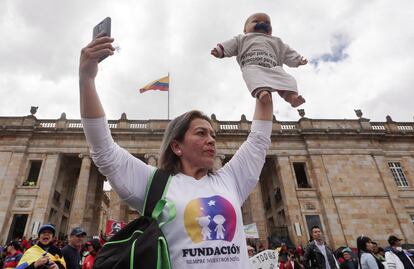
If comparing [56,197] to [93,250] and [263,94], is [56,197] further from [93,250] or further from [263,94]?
[263,94]

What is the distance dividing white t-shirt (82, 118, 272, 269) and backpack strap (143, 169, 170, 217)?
0.04 metres

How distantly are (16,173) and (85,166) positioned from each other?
5029 millimetres

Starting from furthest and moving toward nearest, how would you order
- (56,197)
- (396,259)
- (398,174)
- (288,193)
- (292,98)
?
(398,174)
(56,197)
(288,193)
(396,259)
(292,98)

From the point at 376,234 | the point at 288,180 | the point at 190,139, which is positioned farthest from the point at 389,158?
the point at 190,139

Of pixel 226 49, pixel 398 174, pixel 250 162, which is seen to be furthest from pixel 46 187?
pixel 398 174

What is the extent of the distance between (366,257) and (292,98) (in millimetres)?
5169

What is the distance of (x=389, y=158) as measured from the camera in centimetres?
2444

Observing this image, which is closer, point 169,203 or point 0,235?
point 169,203

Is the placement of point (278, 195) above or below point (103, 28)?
above

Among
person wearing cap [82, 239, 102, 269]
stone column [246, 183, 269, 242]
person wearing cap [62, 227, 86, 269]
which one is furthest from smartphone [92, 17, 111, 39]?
stone column [246, 183, 269, 242]

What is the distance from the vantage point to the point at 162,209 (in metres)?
1.35

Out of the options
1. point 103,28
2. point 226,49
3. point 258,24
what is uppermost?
point 258,24

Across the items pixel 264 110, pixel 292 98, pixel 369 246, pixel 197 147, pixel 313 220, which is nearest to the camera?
pixel 197 147

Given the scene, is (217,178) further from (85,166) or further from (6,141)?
(6,141)
